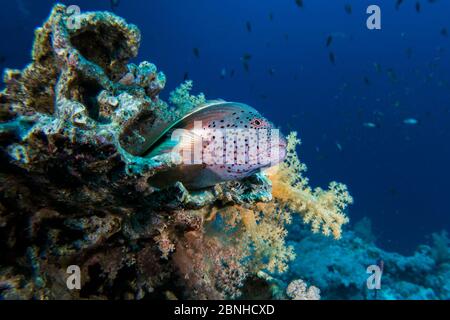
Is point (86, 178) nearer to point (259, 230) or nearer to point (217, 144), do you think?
point (217, 144)

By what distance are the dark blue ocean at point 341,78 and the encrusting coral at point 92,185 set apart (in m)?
17.5

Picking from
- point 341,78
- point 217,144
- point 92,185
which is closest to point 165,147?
point 217,144

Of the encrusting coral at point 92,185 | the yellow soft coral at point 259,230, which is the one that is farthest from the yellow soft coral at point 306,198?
the encrusting coral at point 92,185

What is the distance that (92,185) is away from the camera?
189 centimetres

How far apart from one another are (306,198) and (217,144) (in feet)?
6.87

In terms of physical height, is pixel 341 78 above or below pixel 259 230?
above

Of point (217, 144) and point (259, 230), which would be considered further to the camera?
point (259, 230)

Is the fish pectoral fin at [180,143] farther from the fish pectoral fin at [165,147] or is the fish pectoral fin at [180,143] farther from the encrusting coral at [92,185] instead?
the encrusting coral at [92,185]

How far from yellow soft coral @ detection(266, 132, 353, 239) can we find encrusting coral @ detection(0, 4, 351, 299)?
122cm

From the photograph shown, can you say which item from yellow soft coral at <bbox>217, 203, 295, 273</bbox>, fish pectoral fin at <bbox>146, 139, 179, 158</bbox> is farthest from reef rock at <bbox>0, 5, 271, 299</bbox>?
yellow soft coral at <bbox>217, 203, 295, 273</bbox>

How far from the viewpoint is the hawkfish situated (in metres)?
2.10
